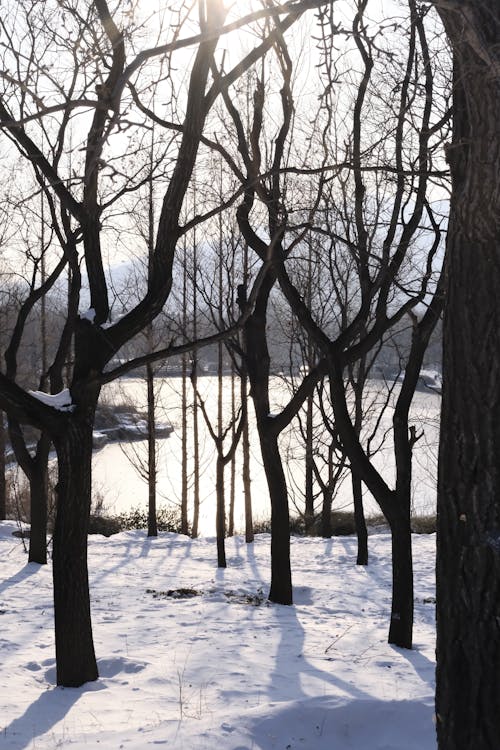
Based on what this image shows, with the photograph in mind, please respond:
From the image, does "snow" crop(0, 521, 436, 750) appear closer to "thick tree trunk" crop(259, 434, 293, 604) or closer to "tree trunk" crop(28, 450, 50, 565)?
"tree trunk" crop(28, 450, 50, 565)

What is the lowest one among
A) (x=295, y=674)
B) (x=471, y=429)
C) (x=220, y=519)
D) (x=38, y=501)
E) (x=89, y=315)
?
(x=295, y=674)

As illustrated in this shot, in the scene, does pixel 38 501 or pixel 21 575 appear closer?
pixel 21 575

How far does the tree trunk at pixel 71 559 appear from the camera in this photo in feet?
17.1

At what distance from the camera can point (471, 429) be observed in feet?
9.36

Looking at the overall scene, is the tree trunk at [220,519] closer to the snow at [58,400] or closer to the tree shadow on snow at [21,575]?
the tree shadow on snow at [21,575]

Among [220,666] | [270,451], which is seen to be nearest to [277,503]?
[270,451]

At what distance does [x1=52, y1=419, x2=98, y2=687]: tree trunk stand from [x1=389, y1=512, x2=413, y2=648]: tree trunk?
3055 millimetres

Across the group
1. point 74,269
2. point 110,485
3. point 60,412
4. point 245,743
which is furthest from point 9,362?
point 110,485

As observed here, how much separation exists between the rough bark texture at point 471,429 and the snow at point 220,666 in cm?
146

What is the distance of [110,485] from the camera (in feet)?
87.2

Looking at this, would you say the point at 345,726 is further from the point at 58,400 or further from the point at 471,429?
the point at 58,400

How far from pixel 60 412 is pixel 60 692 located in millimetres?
2036

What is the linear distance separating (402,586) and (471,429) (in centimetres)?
436

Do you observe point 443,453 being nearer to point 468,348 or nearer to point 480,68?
point 468,348
